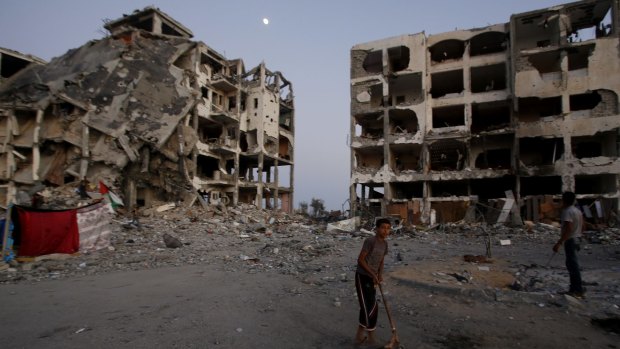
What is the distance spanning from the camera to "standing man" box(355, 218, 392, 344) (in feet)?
13.3

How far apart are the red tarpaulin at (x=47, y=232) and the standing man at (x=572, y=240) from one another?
1233cm

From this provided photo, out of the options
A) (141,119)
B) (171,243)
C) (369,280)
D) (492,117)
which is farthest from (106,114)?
(492,117)

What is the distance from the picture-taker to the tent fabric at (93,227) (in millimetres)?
11570

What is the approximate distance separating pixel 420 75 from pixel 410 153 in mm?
6201

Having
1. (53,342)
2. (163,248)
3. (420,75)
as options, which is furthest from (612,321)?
(420,75)

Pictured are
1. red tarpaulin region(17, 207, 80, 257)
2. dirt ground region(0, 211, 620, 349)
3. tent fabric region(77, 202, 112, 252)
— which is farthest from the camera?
tent fabric region(77, 202, 112, 252)

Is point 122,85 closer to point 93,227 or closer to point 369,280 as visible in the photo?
point 93,227

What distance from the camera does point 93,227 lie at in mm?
11938

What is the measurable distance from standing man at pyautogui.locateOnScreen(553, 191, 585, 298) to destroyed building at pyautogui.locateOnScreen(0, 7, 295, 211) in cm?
2338

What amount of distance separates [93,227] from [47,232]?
1.59 metres

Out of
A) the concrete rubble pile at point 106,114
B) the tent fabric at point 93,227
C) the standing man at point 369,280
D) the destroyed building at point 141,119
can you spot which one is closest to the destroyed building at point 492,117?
the destroyed building at point 141,119

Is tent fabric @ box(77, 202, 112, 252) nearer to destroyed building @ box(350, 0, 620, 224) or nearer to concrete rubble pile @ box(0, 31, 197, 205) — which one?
concrete rubble pile @ box(0, 31, 197, 205)

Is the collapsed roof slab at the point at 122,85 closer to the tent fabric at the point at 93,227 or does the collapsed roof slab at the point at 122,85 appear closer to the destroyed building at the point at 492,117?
the tent fabric at the point at 93,227

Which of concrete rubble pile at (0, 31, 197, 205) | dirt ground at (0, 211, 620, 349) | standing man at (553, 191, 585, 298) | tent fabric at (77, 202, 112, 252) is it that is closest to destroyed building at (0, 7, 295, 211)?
concrete rubble pile at (0, 31, 197, 205)
